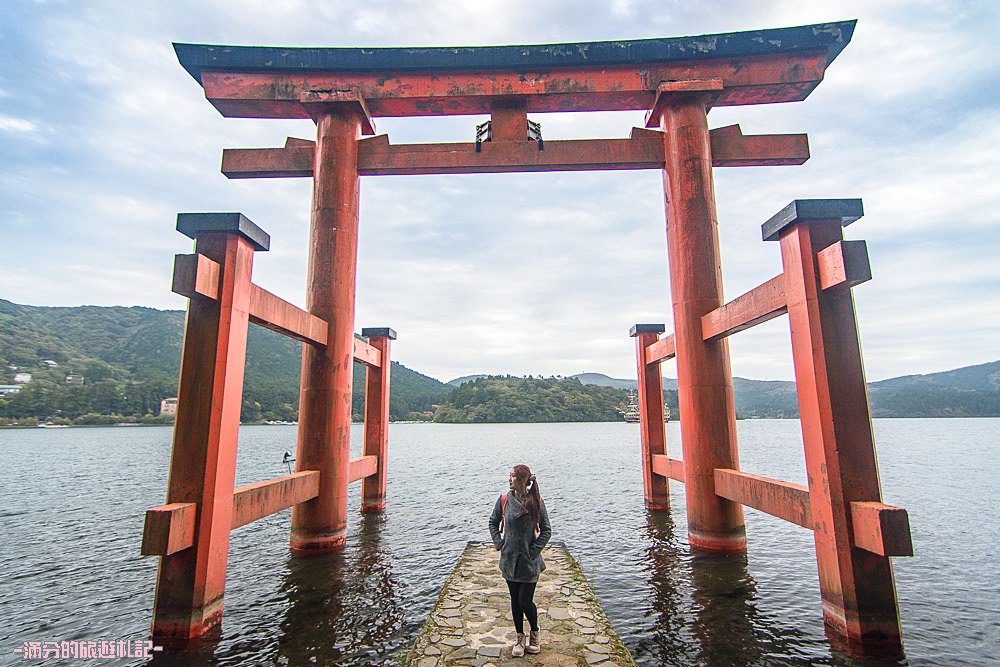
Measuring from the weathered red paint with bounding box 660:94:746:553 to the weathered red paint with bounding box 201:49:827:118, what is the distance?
0.86 metres

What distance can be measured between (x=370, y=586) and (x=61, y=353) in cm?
11905

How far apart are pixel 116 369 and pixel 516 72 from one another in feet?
363

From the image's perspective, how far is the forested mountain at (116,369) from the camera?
3002 inches

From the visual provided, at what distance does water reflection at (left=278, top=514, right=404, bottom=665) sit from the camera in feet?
17.4

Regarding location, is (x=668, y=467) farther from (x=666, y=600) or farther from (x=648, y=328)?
(x=666, y=600)

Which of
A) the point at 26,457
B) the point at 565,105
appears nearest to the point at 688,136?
the point at 565,105

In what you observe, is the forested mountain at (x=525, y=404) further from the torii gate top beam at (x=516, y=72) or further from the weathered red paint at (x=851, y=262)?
the weathered red paint at (x=851, y=262)

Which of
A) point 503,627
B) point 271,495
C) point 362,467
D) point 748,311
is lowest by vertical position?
point 503,627

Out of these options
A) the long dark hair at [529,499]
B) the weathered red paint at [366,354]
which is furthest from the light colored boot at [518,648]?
the weathered red paint at [366,354]

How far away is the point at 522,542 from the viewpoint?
4.21m

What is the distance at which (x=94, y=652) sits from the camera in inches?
221

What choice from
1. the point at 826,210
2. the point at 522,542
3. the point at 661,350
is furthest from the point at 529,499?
the point at 661,350

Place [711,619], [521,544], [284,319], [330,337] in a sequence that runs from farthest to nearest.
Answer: [330,337], [284,319], [711,619], [521,544]

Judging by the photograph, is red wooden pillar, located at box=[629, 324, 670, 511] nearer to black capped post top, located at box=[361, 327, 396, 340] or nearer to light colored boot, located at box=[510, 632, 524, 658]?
black capped post top, located at box=[361, 327, 396, 340]
